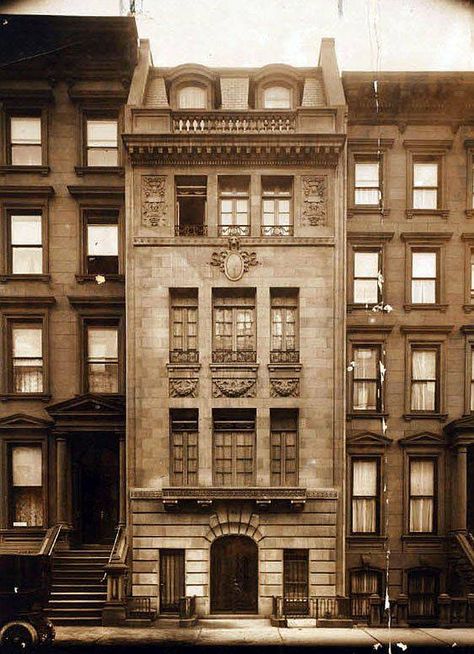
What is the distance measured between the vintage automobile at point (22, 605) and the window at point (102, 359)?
5.10m

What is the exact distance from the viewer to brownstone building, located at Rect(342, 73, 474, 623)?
1587 centimetres

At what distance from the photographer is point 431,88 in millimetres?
15977

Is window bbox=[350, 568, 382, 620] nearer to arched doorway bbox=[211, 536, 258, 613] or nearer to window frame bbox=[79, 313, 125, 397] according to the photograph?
arched doorway bbox=[211, 536, 258, 613]

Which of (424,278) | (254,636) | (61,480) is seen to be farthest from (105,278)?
(254,636)

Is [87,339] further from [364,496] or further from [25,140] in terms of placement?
[364,496]

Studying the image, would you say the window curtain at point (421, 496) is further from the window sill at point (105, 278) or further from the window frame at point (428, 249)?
the window sill at point (105, 278)

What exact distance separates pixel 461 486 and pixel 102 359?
10731mm

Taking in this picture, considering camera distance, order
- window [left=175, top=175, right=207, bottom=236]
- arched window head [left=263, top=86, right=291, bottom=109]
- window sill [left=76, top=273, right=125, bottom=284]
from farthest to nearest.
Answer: arched window head [left=263, top=86, right=291, bottom=109], window sill [left=76, top=273, right=125, bottom=284], window [left=175, top=175, right=207, bottom=236]

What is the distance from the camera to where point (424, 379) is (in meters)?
16.3

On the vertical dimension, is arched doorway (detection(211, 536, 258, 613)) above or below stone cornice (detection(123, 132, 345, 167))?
below

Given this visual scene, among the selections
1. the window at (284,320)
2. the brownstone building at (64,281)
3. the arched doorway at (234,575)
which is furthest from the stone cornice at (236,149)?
the arched doorway at (234,575)

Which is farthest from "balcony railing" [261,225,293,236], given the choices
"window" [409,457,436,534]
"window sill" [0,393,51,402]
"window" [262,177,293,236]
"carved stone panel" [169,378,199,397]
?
"window sill" [0,393,51,402]

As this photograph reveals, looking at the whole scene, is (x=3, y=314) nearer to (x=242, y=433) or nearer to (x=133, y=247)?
(x=133, y=247)

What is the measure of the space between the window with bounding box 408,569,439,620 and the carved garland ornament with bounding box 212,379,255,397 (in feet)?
23.0
